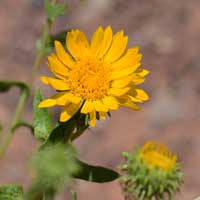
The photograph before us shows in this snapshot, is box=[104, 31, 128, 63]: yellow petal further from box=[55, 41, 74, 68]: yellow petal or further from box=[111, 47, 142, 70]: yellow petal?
box=[55, 41, 74, 68]: yellow petal

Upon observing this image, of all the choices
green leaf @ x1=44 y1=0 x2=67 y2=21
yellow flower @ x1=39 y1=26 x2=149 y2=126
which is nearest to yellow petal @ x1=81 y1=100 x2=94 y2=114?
yellow flower @ x1=39 y1=26 x2=149 y2=126

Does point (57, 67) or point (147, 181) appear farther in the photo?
point (57, 67)

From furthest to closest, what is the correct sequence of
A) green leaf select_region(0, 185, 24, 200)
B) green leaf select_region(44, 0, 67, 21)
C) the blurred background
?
the blurred background → green leaf select_region(44, 0, 67, 21) → green leaf select_region(0, 185, 24, 200)

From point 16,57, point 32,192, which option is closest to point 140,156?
point 32,192

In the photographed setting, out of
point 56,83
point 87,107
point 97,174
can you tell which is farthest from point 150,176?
point 56,83

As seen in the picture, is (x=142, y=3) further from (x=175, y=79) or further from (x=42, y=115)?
(x=42, y=115)

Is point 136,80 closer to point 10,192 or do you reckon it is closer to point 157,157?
point 157,157

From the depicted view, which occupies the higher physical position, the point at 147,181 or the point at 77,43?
the point at 77,43
